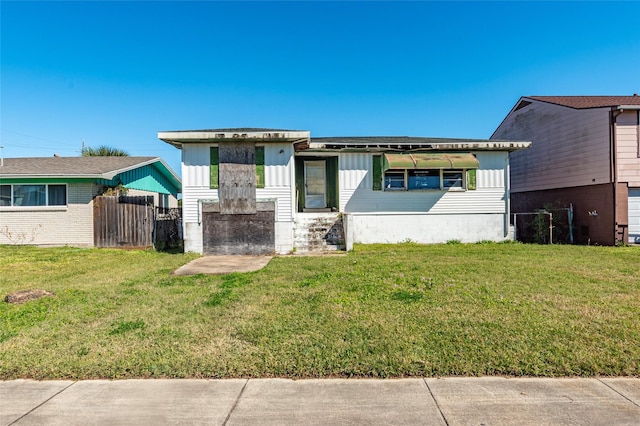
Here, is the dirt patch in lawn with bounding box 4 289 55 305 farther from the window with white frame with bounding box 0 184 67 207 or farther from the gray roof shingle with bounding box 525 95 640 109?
the gray roof shingle with bounding box 525 95 640 109

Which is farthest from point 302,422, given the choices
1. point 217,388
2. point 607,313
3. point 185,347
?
point 607,313

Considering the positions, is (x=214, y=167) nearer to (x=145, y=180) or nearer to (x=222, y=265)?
(x=222, y=265)

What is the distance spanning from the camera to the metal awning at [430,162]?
38.7 feet

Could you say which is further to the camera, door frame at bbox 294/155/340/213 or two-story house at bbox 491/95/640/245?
door frame at bbox 294/155/340/213

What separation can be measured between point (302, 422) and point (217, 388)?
84 centimetres

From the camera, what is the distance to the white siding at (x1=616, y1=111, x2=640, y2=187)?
37.9ft

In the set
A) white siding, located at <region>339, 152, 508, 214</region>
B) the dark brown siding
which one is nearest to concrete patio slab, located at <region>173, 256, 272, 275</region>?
white siding, located at <region>339, 152, 508, 214</region>

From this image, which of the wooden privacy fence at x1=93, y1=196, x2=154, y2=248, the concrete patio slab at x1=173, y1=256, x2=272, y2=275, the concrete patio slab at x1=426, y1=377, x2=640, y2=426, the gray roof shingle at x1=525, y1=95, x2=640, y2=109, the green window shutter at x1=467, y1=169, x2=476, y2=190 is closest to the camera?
the concrete patio slab at x1=426, y1=377, x2=640, y2=426

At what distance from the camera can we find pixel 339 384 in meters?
2.91

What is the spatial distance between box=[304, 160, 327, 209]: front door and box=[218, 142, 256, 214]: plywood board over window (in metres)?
3.17

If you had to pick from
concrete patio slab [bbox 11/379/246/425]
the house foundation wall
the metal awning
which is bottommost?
concrete patio slab [bbox 11/379/246/425]

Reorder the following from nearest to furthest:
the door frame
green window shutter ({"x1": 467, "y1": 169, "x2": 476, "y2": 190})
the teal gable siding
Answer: green window shutter ({"x1": 467, "y1": 169, "x2": 476, "y2": 190}), the door frame, the teal gable siding

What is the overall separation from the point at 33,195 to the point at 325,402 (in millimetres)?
13979

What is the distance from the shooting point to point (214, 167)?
10594mm
